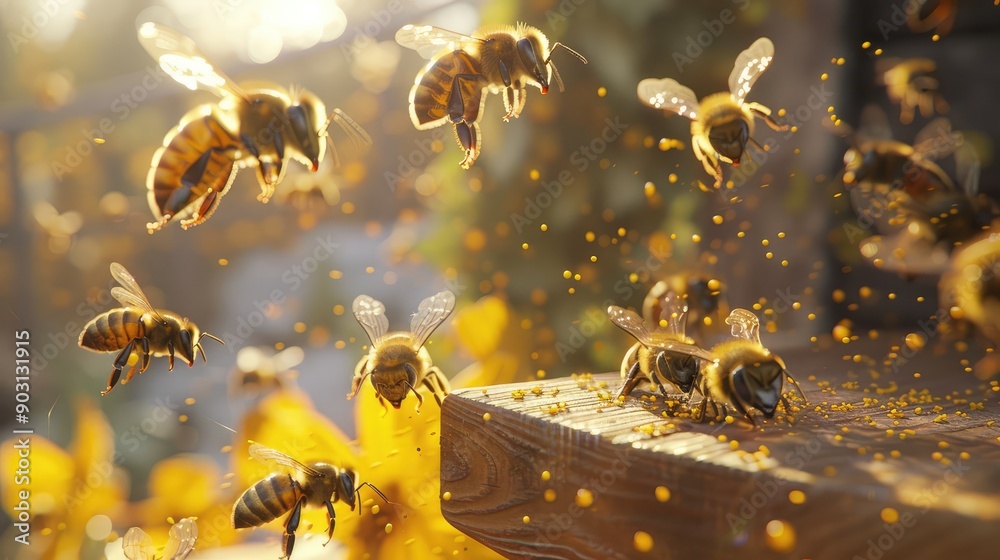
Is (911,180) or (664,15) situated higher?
(664,15)

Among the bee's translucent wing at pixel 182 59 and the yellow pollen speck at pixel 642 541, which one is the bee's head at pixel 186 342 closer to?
the bee's translucent wing at pixel 182 59

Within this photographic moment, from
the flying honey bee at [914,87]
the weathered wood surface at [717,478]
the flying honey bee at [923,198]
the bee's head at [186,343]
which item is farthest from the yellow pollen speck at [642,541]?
the flying honey bee at [914,87]

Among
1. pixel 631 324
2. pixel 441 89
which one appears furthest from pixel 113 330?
pixel 631 324

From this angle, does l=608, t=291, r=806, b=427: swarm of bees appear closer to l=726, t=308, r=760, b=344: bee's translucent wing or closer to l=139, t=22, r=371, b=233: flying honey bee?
l=726, t=308, r=760, b=344: bee's translucent wing

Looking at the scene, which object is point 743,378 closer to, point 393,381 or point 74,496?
point 393,381

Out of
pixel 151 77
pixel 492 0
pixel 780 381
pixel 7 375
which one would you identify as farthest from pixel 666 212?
pixel 7 375

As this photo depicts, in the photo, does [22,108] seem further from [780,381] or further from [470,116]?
[780,381]

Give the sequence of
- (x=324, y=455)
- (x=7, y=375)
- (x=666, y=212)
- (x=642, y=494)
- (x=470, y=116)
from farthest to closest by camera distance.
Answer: (x=7, y=375) < (x=666, y=212) < (x=324, y=455) < (x=470, y=116) < (x=642, y=494)
